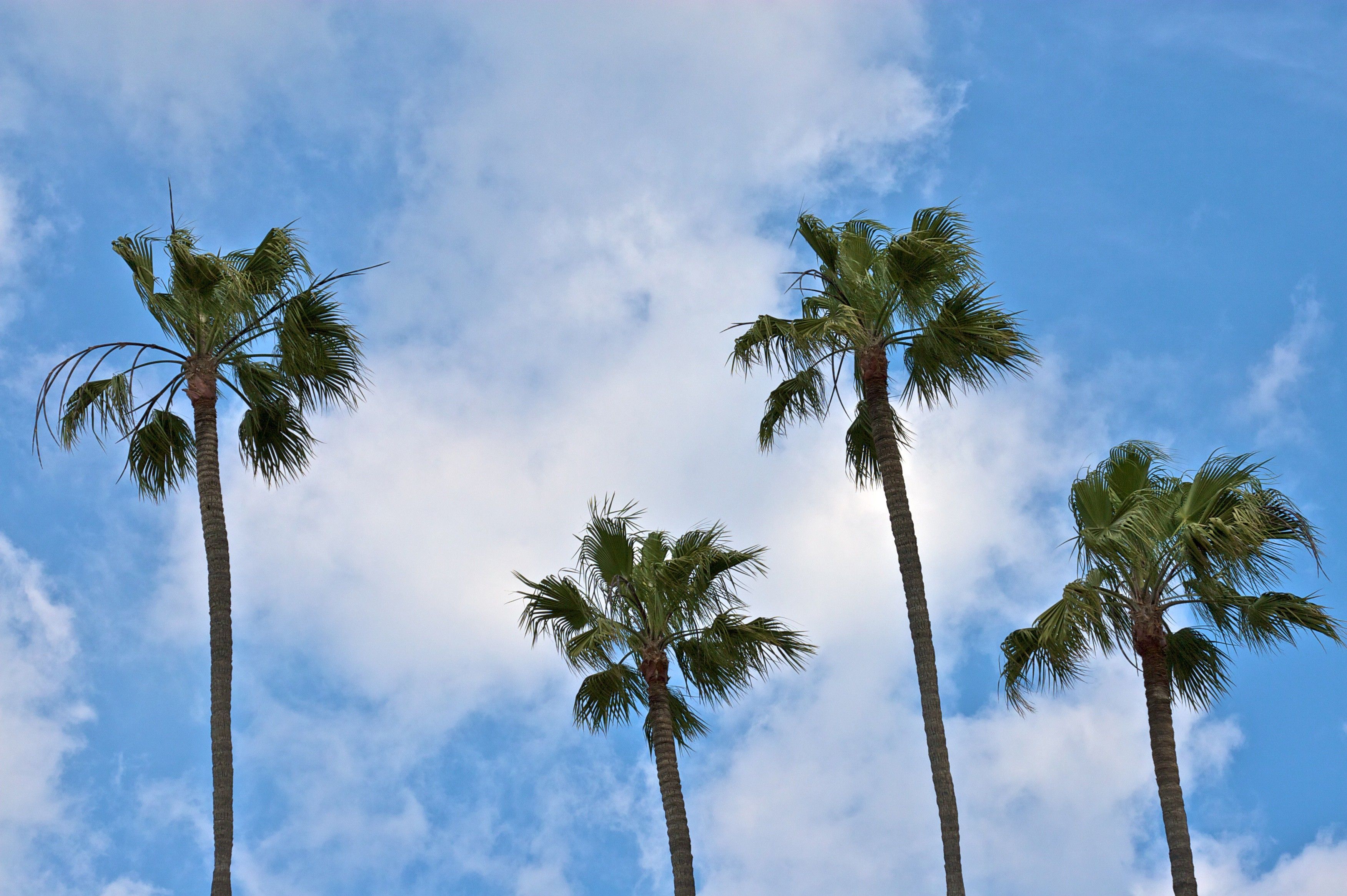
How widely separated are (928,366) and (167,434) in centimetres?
1105

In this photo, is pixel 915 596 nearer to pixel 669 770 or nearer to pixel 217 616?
pixel 669 770

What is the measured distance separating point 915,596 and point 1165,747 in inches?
149

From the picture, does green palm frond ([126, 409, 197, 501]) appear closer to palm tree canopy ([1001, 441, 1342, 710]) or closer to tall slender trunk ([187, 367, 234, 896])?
tall slender trunk ([187, 367, 234, 896])

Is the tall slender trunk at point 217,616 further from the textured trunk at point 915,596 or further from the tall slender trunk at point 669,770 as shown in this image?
the textured trunk at point 915,596

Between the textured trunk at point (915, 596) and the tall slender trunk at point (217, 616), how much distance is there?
899 centimetres

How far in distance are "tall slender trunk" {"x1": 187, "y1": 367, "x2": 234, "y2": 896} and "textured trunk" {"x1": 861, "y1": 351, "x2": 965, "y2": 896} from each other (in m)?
8.99

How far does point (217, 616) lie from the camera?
61.2 feet

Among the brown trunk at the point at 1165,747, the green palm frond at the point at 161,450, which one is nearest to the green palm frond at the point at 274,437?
the green palm frond at the point at 161,450

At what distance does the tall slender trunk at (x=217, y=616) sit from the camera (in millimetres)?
17516

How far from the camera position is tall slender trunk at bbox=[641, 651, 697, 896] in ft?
66.4

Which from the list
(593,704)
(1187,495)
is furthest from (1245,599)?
(593,704)

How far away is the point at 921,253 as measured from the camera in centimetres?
2042

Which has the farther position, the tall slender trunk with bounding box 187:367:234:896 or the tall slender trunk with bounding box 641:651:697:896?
the tall slender trunk with bounding box 641:651:697:896

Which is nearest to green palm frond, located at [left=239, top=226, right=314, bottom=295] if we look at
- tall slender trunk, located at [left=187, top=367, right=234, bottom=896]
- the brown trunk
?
tall slender trunk, located at [left=187, top=367, right=234, bottom=896]
